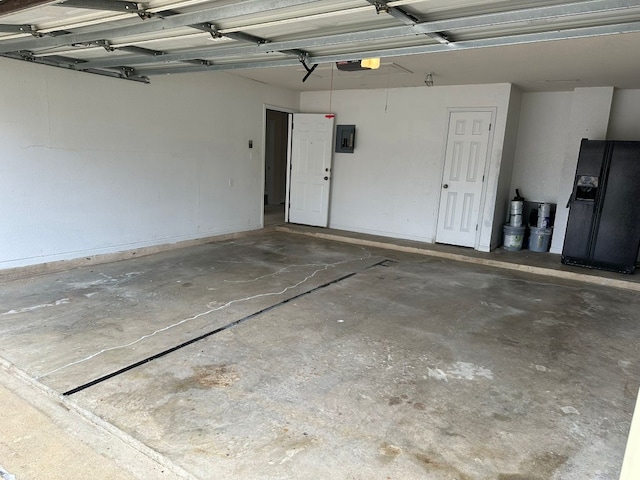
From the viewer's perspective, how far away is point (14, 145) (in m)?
4.13

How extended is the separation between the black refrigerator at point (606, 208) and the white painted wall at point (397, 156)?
1089mm

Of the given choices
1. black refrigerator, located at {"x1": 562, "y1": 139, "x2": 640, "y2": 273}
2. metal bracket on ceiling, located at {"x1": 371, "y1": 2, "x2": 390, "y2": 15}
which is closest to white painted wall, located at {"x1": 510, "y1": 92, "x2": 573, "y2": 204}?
black refrigerator, located at {"x1": 562, "y1": 139, "x2": 640, "y2": 273}

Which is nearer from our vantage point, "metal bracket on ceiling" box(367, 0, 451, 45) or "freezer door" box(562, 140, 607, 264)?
"metal bracket on ceiling" box(367, 0, 451, 45)

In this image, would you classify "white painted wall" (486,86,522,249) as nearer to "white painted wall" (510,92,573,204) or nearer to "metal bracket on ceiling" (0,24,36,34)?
"white painted wall" (510,92,573,204)

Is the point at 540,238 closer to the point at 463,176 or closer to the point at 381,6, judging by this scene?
the point at 463,176

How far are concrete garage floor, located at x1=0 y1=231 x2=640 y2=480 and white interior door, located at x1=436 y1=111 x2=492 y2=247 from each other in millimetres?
1946

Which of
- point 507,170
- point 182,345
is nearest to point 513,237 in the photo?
point 507,170

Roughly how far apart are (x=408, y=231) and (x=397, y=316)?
349cm

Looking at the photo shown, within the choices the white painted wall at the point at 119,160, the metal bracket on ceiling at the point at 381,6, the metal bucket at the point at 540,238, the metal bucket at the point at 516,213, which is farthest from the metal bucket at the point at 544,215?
the metal bracket on ceiling at the point at 381,6

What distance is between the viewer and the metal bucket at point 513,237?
629 centimetres

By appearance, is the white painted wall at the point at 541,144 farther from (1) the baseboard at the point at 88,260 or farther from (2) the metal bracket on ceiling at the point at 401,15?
(1) the baseboard at the point at 88,260

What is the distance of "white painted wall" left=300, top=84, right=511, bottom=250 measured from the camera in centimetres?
622

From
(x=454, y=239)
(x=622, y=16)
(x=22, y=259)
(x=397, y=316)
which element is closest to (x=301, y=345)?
(x=397, y=316)

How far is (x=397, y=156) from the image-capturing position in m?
6.93
